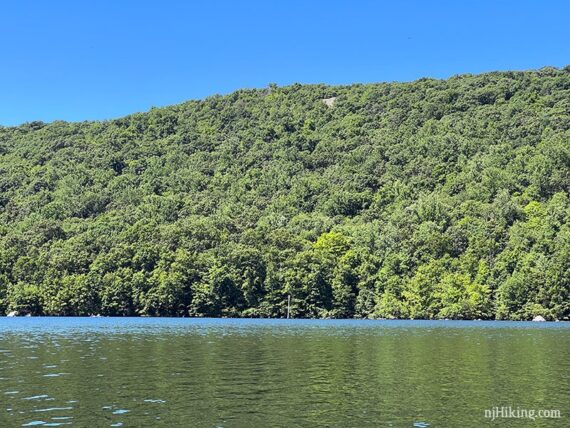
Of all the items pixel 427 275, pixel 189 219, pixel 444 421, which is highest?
pixel 189 219

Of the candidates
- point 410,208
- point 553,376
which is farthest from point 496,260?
point 553,376

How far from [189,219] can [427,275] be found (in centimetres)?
7544

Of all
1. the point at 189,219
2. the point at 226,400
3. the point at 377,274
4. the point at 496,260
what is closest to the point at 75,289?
the point at 189,219

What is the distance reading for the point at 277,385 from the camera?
30.5 metres

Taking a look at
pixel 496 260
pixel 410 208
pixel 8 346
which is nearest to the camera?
pixel 8 346

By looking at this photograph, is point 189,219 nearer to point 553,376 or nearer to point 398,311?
point 398,311

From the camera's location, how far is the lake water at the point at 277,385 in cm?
2334

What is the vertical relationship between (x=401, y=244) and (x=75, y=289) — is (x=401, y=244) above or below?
above

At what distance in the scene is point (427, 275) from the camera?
131 meters

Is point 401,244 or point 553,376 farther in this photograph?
point 401,244

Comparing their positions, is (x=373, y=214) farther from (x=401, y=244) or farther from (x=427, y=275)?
(x=427, y=275)

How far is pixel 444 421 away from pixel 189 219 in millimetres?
160908

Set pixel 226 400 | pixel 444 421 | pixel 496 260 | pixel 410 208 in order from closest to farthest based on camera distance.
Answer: pixel 444 421
pixel 226 400
pixel 496 260
pixel 410 208

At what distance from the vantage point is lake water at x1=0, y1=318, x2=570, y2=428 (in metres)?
23.3
